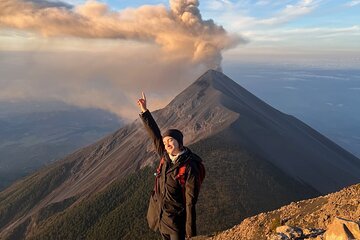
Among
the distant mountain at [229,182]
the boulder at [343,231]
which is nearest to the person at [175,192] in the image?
the boulder at [343,231]

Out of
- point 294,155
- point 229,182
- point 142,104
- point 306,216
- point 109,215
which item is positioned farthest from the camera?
point 294,155

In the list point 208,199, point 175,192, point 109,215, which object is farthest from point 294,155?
point 175,192

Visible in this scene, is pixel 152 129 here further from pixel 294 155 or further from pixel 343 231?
pixel 294 155

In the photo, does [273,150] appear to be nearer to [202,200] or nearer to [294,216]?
[202,200]

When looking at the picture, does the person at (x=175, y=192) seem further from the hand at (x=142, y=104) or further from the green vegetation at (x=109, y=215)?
the green vegetation at (x=109, y=215)

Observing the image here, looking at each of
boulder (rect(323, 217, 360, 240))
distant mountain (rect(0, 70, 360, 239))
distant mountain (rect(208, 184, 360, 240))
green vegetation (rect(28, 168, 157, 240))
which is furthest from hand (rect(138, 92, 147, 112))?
green vegetation (rect(28, 168, 157, 240))

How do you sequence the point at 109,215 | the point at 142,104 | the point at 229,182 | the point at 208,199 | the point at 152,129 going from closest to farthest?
1. the point at 152,129
2. the point at 142,104
3. the point at 208,199
4. the point at 229,182
5. the point at 109,215

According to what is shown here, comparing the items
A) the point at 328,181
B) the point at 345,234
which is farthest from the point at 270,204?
the point at 345,234
